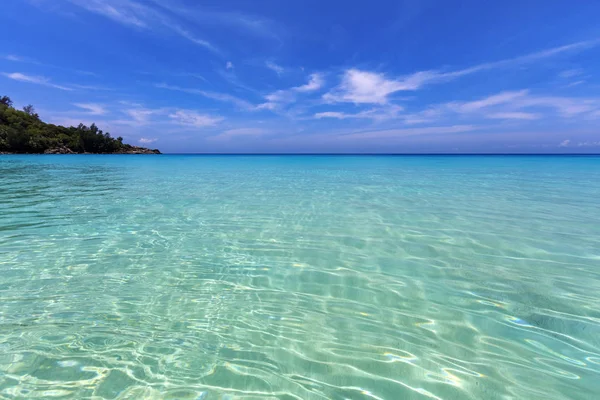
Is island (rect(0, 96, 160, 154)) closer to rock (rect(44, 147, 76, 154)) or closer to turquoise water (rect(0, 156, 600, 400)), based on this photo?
rock (rect(44, 147, 76, 154))

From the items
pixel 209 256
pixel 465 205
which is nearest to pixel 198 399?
pixel 209 256

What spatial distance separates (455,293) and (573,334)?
3.67ft

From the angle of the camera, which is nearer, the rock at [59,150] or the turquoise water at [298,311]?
the turquoise water at [298,311]

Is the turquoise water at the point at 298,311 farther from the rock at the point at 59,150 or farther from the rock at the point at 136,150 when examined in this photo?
the rock at the point at 136,150

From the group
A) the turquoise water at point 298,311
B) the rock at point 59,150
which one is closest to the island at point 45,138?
the rock at point 59,150

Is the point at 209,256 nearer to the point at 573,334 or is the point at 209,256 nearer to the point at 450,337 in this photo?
the point at 450,337

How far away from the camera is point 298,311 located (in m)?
3.24

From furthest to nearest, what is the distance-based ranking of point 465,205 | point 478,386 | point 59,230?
1. point 465,205
2. point 59,230
3. point 478,386

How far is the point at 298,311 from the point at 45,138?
9895 centimetres

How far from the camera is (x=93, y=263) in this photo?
448 centimetres

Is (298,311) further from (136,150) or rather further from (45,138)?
(136,150)

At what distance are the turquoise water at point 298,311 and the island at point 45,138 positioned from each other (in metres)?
87.5

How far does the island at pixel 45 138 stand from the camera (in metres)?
66.5

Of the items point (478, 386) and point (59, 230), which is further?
point (59, 230)
